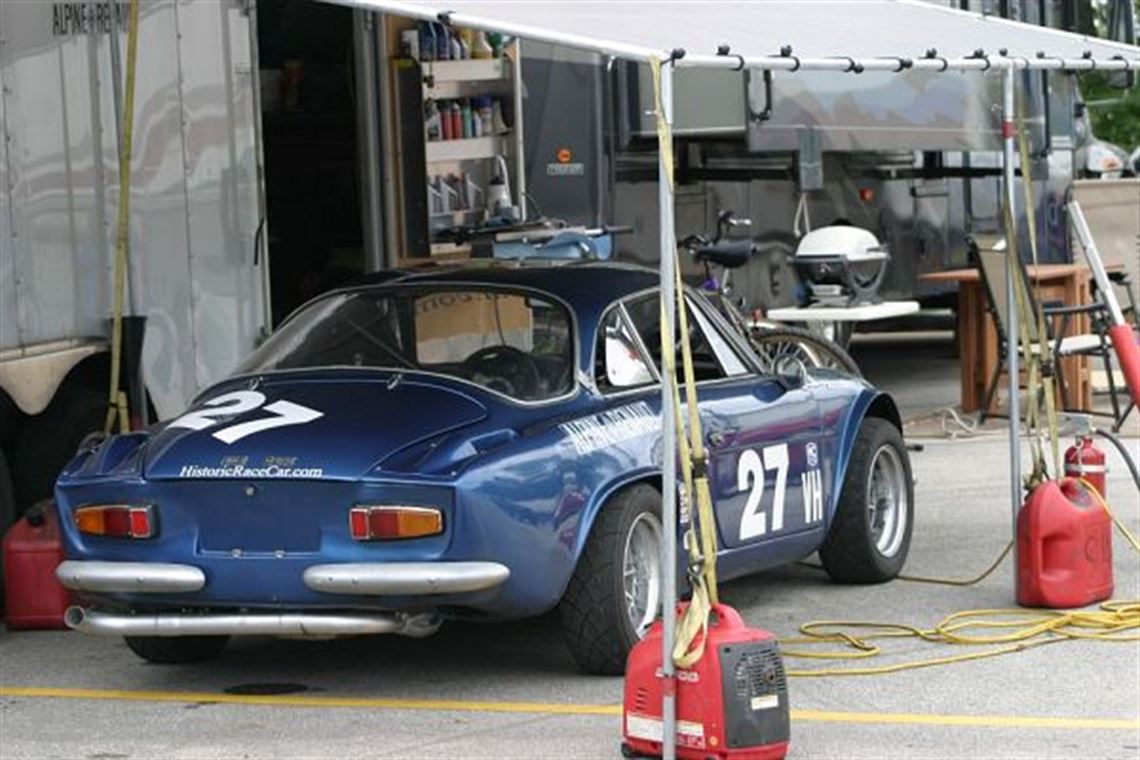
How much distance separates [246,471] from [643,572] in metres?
1.46

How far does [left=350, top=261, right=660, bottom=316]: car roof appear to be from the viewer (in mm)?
8750

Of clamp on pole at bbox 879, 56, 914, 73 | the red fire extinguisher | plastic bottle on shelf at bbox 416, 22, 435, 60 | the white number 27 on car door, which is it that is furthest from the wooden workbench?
clamp on pole at bbox 879, 56, 914, 73

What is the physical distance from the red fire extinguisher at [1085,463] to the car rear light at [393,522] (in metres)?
3.20

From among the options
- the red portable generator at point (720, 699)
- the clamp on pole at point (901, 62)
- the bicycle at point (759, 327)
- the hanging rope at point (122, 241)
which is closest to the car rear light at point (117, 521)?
the hanging rope at point (122, 241)

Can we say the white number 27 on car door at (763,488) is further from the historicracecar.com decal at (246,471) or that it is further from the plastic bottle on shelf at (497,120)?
the plastic bottle on shelf at (497,120)

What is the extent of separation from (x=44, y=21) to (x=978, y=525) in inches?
196

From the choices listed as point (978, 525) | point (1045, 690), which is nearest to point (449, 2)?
point (1045, 690)

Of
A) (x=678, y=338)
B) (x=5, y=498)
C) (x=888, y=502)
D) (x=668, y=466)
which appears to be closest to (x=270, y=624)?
(x=668, y=466)

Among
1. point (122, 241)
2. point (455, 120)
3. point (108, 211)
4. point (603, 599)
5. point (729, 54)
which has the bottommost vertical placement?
point (603, 599)

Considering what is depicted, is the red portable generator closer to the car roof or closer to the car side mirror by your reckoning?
the car roof

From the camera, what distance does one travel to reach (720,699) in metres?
6.73

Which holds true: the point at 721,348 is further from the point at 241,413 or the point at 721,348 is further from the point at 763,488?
the point at 241,413

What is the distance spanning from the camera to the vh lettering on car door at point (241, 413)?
26.5ft

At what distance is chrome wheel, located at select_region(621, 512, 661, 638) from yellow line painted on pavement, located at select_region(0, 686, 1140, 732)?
534 millimetres
